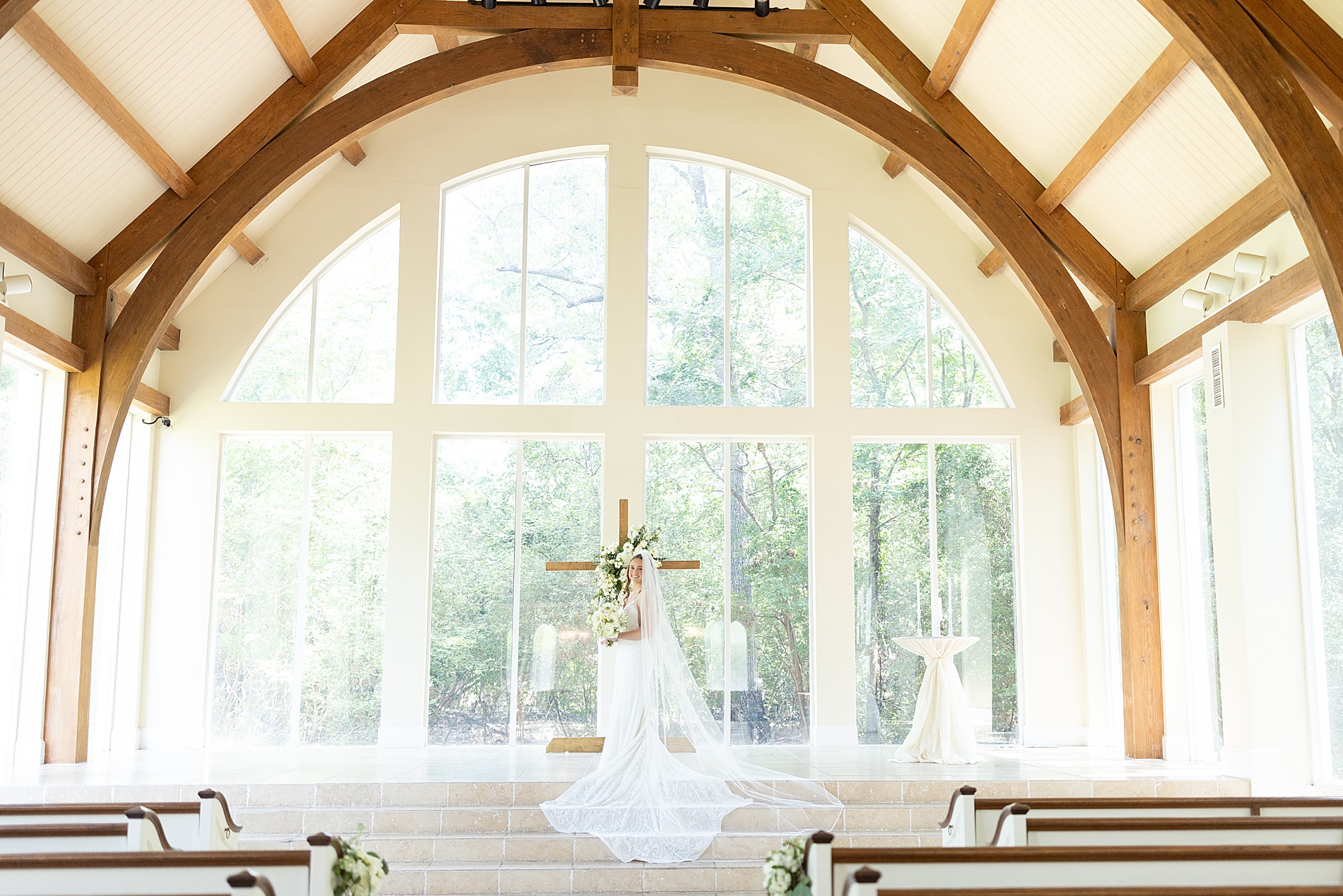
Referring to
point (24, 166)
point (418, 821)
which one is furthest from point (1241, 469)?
point (24, 166)

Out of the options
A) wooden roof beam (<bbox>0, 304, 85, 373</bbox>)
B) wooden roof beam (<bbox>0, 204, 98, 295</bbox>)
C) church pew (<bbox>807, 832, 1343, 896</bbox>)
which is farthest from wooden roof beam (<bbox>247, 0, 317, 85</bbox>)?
church pew (<bbox>807, 832, 1343, 896</bbox>)

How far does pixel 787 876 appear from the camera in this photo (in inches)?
145

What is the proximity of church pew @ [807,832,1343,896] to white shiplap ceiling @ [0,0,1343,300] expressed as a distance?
17.1ft

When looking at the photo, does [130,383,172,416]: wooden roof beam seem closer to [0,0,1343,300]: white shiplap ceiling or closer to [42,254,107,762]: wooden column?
[42,254,107,762]: wooden column

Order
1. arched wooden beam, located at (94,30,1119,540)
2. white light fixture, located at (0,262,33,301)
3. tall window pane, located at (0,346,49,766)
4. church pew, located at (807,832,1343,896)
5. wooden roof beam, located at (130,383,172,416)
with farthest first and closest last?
wooden roof beam, located at (130,383,172,416), arched wooden beam, located at (94,30,1119,540), tall window pane, located at (0,346,49,766), white light fixture, located at (0,262,33,301), church pew, located at (807,832,1343,896)

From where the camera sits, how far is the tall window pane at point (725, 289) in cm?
1061

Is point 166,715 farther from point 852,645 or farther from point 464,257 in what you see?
point 852,645

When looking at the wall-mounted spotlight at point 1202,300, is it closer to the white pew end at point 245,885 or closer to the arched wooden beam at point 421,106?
the arched wooden beam at point 421,106

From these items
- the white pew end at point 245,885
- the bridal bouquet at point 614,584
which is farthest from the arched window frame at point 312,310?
the white pew end at point 245,885

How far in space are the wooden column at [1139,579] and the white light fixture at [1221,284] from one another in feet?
4.67

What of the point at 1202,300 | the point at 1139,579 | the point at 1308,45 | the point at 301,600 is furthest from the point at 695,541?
the point at 1308,45

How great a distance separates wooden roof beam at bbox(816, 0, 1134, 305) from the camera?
920 centimetres

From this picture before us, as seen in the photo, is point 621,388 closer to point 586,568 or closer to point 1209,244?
point 586,568

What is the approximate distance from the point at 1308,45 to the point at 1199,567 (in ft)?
13.5
